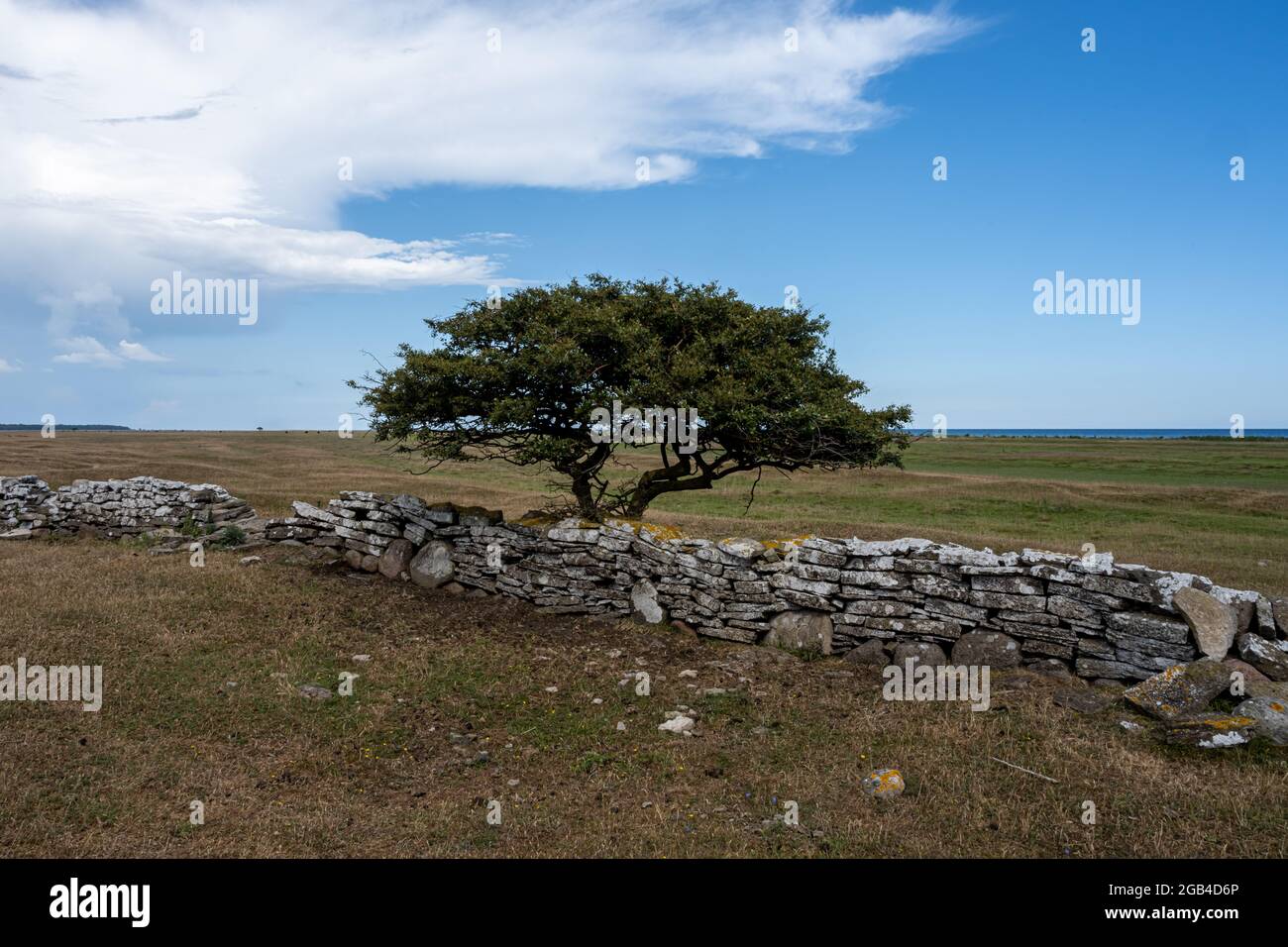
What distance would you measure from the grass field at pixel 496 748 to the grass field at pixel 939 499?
7.26m

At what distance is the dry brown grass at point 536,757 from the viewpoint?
7211mm

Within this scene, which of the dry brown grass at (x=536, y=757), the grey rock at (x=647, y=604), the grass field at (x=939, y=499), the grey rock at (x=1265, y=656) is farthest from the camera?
the grass field at (x=939, y=499)

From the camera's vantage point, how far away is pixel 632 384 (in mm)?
13953

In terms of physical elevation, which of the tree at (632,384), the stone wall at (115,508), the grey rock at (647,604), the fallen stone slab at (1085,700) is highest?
the tree at (632,384)

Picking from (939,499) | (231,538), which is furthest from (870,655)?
(939,499)

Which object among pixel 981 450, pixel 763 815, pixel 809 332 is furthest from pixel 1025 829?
pixel 981 450

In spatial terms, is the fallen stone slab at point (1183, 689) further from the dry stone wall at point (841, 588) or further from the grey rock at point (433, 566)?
the grey rock at point (433, 566)

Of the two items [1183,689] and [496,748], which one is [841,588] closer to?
[1183,689]

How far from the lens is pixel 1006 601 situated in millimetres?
11672

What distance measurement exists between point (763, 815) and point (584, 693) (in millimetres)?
4137

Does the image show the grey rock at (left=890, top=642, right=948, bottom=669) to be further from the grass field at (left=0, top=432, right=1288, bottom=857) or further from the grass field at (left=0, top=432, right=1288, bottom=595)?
the grass field at (left=0, top=432, right=1288, bottom=595)

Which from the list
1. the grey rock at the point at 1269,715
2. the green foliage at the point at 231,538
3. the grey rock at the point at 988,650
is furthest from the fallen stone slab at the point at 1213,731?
the green foliage at the point at 231,538

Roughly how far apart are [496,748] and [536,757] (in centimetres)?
62

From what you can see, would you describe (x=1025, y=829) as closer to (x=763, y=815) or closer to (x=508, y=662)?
(x=763, y=815)
